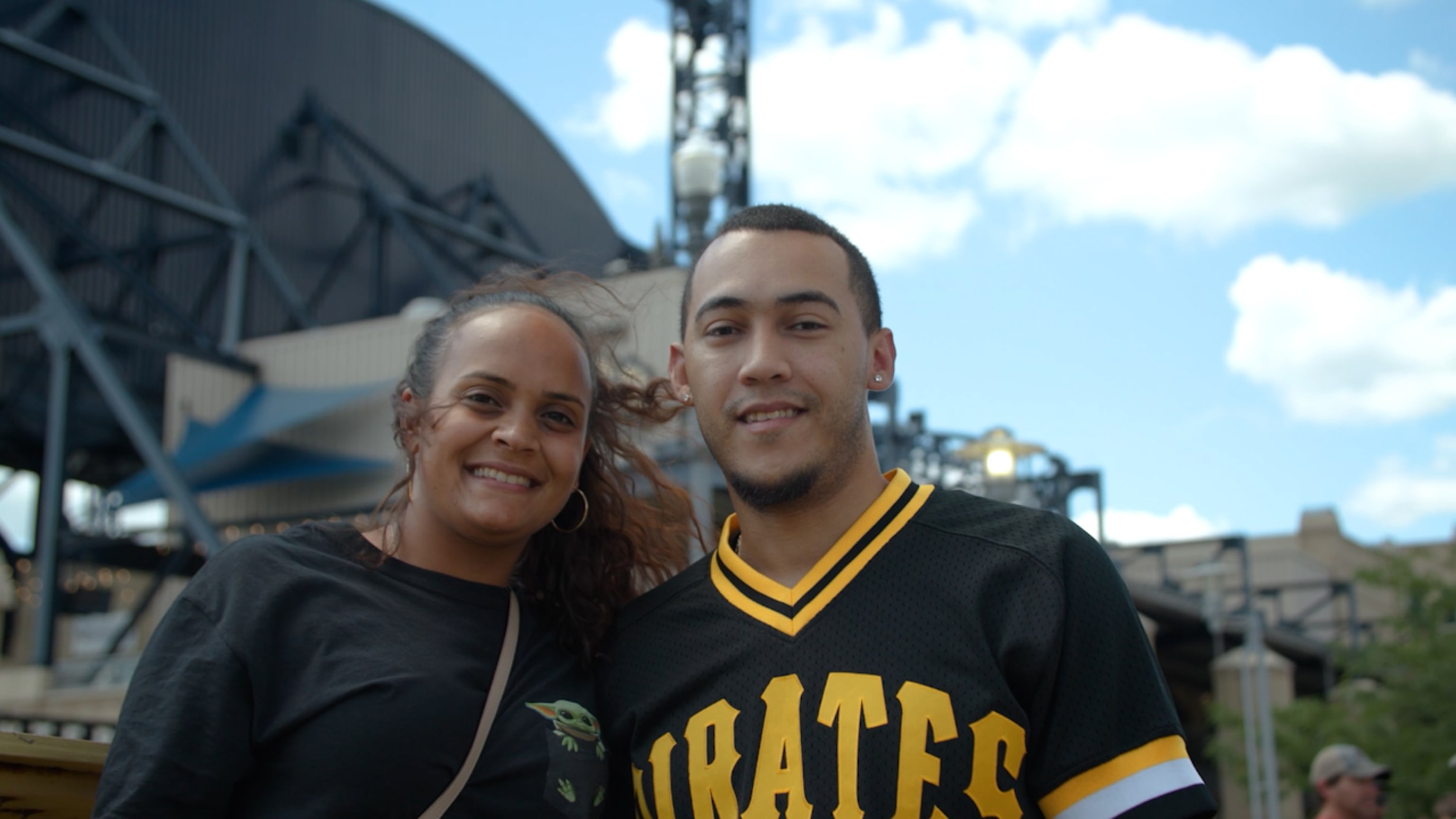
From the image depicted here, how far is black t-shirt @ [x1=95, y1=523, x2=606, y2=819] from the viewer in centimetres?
211

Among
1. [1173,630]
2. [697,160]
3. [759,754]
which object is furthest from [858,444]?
[1173,630]

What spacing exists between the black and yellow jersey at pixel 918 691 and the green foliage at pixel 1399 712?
41.0 feet

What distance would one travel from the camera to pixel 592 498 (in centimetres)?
321

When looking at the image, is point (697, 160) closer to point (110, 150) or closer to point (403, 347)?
point (403, 347)

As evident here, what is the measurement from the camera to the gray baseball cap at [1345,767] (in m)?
6.16

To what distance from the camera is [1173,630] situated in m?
24.7

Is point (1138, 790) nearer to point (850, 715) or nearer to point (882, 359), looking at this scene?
point (850, 715)

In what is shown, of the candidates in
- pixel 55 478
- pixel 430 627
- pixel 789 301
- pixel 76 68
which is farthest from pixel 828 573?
pixel 76 68

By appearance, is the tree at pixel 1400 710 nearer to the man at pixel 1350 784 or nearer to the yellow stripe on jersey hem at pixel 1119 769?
the man at pixel 1350 784

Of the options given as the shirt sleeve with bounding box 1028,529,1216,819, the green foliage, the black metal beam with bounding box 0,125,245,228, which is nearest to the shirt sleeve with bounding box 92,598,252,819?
the shirt sleeve with bounding box 1028,529,1216,819

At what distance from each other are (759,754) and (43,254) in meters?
22.3

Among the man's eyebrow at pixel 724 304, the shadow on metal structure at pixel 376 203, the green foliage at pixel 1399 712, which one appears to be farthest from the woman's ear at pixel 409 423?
the shadow on metal structure at pixel 376 203

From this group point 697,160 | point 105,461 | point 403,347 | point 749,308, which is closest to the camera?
point 749,308

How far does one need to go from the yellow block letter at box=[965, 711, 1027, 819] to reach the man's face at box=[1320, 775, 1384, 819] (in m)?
4.88
